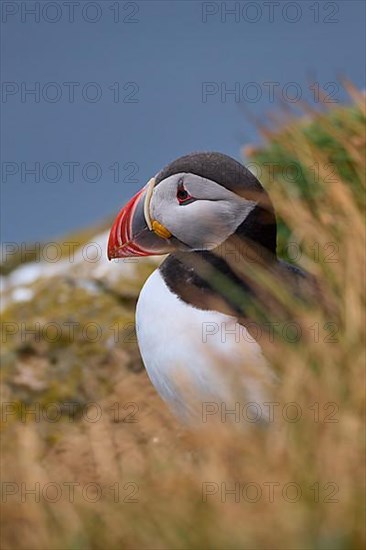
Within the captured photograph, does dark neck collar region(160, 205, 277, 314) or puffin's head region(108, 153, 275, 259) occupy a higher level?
puffin's head region(108, 153, 275, 259)

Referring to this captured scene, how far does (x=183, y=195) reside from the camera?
524 centimetres

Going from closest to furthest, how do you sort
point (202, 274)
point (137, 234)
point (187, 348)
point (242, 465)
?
point (242, 465) → point (187, 348) → point (202, 274) → point (137, 234)

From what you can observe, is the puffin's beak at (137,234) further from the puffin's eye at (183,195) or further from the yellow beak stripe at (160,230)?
the puffin's eye at (183,195)

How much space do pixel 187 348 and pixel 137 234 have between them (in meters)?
1.00

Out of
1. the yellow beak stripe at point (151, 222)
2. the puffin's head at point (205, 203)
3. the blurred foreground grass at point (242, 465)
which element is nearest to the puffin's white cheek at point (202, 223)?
the puffin's head at point (205, 203)

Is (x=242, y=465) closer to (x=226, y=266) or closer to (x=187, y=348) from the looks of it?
(x=187, y=348)

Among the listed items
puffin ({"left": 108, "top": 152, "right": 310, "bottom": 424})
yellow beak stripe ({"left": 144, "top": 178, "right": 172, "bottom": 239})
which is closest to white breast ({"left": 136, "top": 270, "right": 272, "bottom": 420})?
puffin ({"left": 108, "top": 152, "right": 310, "bottom": 424})

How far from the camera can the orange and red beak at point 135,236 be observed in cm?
544

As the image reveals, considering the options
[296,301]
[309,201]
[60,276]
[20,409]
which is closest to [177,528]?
[296,301]

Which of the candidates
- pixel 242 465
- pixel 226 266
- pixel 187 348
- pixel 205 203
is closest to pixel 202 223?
pixel 205 203

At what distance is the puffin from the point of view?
454cm

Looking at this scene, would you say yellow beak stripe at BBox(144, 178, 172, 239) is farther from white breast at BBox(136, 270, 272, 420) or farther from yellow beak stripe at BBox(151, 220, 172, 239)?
white breast at BBox(136, 270, 272, 420)

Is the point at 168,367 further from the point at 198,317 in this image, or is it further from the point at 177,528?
the point at 177,528

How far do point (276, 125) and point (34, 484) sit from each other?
3.78m
